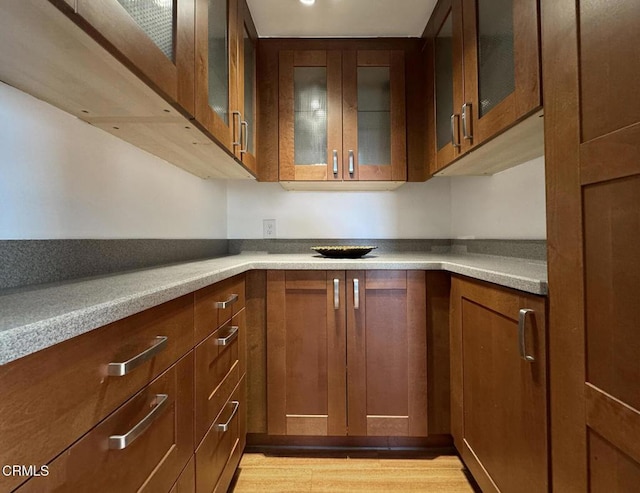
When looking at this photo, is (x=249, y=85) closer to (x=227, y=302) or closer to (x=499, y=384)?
(x=227, y=302)

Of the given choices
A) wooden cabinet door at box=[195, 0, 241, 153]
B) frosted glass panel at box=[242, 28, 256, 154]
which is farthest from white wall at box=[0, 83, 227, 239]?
frosted glass panel at box=[242, 28, 256, 154]

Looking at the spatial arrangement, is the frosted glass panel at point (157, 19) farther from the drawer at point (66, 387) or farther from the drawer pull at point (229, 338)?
the drawer pull at point (229, 338)

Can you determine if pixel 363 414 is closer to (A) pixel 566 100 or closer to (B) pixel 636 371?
(B) pixel 636 371

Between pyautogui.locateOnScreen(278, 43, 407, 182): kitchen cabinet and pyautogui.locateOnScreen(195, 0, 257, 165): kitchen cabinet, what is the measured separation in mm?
215

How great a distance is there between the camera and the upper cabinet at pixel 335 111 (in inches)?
67.3

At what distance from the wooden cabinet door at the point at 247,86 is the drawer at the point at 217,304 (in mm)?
590

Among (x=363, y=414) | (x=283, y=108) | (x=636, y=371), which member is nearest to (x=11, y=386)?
(x=636, y=371)

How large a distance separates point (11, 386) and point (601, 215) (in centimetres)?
96

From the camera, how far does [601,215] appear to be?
59cm

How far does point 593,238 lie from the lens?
610mm

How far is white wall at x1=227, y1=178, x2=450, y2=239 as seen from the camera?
203 centimetres

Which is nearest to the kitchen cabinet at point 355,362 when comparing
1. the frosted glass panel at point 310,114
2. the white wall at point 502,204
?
the white wall at point 502,204

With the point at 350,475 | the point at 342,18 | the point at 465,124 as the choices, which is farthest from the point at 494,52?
the point at 350,475

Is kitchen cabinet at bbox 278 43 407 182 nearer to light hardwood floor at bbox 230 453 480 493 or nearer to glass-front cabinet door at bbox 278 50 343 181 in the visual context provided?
glass-front cabinet door at bbox 278 50 343 181
